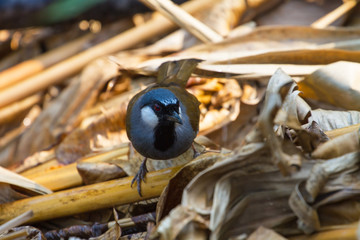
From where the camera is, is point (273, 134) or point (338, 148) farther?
point (338, 148)

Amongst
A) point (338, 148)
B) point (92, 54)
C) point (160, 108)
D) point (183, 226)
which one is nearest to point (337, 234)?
point (338, 148)

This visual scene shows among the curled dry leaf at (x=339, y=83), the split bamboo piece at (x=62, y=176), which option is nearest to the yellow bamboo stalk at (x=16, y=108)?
the split bamboo piece at (x=62, y=176)

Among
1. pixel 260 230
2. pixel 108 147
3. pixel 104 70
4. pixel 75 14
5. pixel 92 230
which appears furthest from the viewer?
pixel 75 14

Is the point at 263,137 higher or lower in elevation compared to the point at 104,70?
higher

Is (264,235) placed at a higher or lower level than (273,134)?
lower

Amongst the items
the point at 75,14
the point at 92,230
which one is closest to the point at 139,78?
the point at 75,14

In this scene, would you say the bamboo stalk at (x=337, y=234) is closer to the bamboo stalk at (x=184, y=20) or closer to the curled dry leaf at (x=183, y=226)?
the curled dry leaf at (x=183, y=226)

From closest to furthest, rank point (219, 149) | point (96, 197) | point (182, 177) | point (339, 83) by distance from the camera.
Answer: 1. point (182, 177)
2. point (96, 197)
3. point (339, 83)
4. point (219, 149)

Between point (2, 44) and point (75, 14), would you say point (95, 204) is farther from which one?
point (2, 44)

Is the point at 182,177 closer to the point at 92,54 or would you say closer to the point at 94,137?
the point at 94,137
